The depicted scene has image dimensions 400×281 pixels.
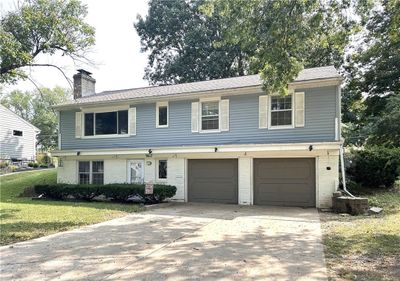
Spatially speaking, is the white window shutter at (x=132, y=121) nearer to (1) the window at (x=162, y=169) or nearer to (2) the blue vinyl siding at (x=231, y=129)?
(2) the blue vinyl siding at (x=231, y=129)

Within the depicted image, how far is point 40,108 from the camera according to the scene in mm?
58469

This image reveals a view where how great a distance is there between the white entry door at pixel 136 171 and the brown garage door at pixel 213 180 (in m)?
2.50

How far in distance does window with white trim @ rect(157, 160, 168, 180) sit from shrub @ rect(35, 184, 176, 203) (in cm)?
148

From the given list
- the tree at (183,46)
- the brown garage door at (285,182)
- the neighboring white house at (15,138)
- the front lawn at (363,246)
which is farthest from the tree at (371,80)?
the neighboring white house at (15,138)

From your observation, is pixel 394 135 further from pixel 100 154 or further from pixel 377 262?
pixel 100 154

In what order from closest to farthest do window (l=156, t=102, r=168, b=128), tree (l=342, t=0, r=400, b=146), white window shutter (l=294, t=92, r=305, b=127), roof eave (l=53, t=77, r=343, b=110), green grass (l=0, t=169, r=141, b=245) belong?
green grass (l=0, t=169, r=141, b=245) → roof eave (l=53, t=77, r=343, b=110) → white window shutter (l=294, t=92, r=305, b=127) → window (l=156, t=102, r=168, b=128) → tree (l=342, t=0, r=400, b=146)

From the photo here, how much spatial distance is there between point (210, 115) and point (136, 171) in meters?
4.58

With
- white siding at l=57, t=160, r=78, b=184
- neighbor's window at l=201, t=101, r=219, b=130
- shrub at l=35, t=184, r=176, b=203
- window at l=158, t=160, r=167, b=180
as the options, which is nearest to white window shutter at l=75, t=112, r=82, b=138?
white siding at l=57, t=160, r=78, b=184

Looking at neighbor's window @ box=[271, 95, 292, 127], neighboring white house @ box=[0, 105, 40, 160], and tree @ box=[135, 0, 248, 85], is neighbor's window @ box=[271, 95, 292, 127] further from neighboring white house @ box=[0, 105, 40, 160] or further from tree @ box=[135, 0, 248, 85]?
neighboring white house @ box=[0, 105, 40, 160]

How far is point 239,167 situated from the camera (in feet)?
47.2

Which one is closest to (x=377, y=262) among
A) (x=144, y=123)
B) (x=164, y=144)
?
(x=164, y=144)

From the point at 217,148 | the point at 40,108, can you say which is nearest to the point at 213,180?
the point at 217,148

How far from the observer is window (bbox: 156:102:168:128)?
53.1ft

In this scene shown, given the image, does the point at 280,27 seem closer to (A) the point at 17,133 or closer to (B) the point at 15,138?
(B) the point at 15,138
